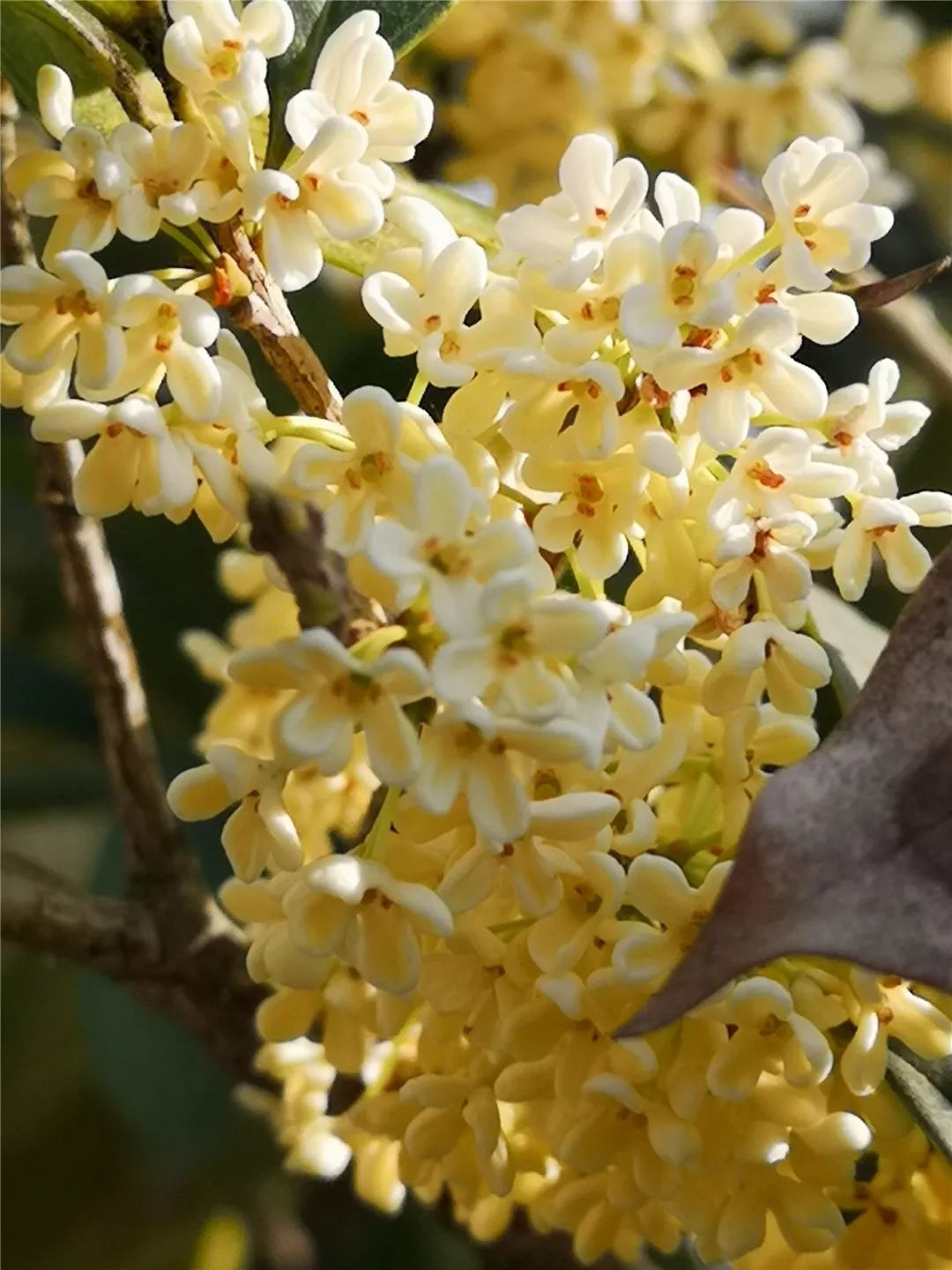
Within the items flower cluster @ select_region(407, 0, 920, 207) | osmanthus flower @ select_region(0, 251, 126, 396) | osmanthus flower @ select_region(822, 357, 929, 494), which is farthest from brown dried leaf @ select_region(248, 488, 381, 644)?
flower cluster @ select_region(407, 0, 920, 207)

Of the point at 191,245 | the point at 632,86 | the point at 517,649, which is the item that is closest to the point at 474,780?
the point at 517,649

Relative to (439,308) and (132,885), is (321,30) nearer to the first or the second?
(439,308)

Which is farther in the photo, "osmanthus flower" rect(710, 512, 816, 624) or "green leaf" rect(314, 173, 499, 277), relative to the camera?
"green leaf" rect(314, 173, 499, 277)

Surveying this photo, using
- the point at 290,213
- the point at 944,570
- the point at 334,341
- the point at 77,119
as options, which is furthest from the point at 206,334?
the point at 334,341

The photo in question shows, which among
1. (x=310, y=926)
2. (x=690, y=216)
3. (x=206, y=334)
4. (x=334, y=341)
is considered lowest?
(x=334, y=341)

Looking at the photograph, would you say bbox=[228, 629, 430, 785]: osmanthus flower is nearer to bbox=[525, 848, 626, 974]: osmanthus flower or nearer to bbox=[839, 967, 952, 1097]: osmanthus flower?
bbox=[525, 848, 626, 974]: osmanthus flower

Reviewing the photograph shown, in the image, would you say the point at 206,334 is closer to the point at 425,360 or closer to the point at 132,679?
the point at 425,360

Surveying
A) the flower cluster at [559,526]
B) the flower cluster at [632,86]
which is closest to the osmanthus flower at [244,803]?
the flower cluster at [559,526]
